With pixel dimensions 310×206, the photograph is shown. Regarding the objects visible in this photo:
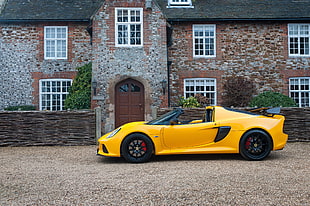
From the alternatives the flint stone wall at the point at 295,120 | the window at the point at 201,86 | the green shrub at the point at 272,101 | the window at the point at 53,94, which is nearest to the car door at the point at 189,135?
the flint stone wall at the point at 295,120

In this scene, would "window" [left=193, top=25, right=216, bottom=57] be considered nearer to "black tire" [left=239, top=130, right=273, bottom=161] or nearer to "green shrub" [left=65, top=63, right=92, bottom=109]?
"green shrub" [left=65, top=63, right=92, bottom=109]

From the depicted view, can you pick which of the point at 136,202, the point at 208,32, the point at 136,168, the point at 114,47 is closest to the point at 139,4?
the point at 114,47

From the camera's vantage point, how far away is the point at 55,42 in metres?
16.0

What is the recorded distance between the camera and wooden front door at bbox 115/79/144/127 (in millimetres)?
13758

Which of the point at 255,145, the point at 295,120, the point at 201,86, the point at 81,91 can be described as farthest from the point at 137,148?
the point at 201,86

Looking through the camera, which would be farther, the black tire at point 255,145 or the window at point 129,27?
the window at point 129,27

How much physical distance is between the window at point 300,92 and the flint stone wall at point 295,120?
19.9 feet

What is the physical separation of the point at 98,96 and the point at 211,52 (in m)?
6.21

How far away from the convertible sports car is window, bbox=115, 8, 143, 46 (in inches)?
287

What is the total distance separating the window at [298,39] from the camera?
15.9m

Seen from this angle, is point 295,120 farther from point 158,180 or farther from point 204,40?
point 204,40

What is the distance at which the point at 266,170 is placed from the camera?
592 centimetres

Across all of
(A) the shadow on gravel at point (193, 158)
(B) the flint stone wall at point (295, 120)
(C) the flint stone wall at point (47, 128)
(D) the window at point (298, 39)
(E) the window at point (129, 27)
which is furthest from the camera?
(D) the window at point (298, 39)

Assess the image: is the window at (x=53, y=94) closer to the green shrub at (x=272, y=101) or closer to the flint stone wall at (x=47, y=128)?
the flint stone wall at (x=47, y=128)
